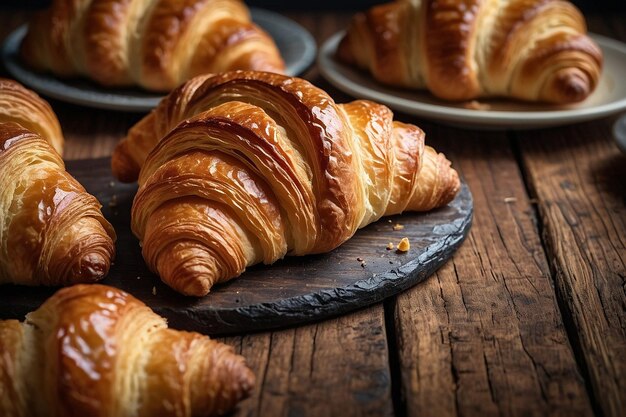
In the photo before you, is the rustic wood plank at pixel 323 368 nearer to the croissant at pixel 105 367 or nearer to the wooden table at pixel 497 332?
the wooden table at pixel 497 332

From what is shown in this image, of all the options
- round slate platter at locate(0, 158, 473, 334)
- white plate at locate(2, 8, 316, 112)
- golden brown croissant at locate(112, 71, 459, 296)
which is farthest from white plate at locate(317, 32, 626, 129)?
golden brown croissant at locate(112, 71, 459, 296)

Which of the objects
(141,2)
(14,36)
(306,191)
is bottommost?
(14,36)

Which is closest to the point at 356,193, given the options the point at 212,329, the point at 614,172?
the point at 212,329

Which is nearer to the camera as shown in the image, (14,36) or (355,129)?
(355,129)

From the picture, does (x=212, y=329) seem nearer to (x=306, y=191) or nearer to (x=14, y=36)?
(x=306, y=191)

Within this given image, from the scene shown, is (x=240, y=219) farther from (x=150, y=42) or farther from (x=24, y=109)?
(x=150, y=42)

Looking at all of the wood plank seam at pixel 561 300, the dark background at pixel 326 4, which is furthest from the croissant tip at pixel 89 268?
the dark background at pixel 326 4

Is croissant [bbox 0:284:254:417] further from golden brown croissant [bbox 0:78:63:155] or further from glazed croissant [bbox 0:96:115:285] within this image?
golden brown croissant [bbox 0:78:63:155]

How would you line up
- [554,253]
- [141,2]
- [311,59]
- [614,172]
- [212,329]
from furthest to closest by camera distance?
[311,59] < [141,2] < [614,172] < [554,253] < [212,329]
